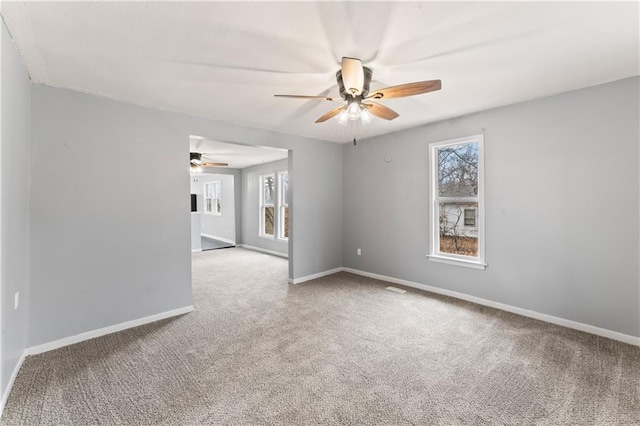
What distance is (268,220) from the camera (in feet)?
25.6

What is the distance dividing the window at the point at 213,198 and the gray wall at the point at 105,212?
652 centimetres

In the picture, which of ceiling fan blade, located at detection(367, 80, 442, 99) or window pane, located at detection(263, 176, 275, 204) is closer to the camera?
ceiling fan blade, located at detection(367, 80, 442, 99)

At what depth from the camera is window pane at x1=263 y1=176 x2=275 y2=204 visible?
7.65 metres

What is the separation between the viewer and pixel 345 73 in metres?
2.00

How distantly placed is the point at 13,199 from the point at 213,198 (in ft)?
27.7

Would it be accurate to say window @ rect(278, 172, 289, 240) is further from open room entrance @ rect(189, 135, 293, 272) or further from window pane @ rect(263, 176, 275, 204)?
window pane @ rect(263, 176, 275, 204)

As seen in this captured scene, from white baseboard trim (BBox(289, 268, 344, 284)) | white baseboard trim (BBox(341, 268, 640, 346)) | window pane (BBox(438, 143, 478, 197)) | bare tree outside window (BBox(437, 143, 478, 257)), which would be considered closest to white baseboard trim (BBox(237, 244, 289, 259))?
white baseboard trim (BBox(289, 268, 344, 284))

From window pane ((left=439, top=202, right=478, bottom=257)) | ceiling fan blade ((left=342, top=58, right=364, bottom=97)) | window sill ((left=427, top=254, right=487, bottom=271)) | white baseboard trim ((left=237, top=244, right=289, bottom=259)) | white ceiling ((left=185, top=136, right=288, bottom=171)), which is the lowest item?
white baseboard trim ((left=237, top=244, right=289, bottom=259))

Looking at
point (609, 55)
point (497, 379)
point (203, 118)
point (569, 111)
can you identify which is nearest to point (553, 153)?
point (569, 111)

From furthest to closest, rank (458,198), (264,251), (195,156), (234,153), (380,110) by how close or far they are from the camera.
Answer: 1. (264,251)
2. (234,153)
3. (195,156)
4. (458,198)
5. (380,110)

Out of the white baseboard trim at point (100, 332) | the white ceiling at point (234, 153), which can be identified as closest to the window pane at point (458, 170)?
the white ceiling at point (234, 153)

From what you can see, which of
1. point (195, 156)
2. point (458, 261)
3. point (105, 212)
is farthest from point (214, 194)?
point (458, 261)

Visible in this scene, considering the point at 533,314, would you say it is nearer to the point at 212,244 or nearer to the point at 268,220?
the point at 268,220

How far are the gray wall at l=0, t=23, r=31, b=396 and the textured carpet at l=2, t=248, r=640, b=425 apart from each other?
336mm
